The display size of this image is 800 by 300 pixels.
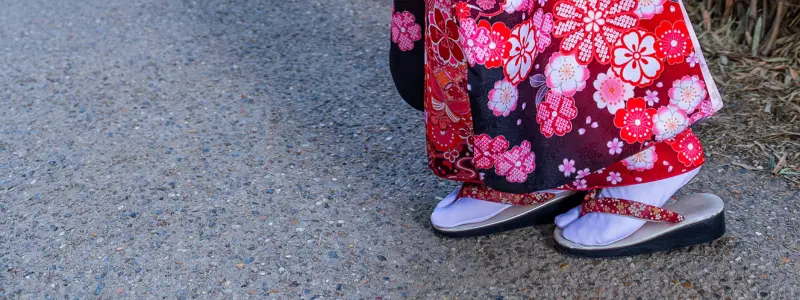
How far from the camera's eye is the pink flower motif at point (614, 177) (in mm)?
1390

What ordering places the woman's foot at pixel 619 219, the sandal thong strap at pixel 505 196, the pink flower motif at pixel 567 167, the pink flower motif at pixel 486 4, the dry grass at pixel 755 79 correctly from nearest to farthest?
the pink flower motif at pixel 486 4, the pink flower motif at pixel 567 167, the woman's foot at pixel 619 219, the sandal thong strap at pixel 505 196, the dry grass at pixel 755 79

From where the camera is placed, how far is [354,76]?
2.35 m

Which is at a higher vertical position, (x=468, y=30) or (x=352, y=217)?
(x=468, y=30)

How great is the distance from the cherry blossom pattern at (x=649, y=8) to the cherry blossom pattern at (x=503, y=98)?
219 mm

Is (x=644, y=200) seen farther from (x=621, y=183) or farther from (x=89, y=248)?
(x=89, y=248)

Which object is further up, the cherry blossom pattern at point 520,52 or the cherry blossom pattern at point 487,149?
the cherry blossom pattern at point 520,52

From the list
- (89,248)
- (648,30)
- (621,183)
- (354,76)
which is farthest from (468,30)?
(354,76)

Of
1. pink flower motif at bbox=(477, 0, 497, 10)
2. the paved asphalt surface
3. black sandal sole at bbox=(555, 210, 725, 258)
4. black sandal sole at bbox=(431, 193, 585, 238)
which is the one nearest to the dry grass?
the paved asphalt surface

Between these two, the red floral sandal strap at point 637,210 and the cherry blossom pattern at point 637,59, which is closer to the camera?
the cherry blossom pattern at point 637,59

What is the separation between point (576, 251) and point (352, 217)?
46 cm

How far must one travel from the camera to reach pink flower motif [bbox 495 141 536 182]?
132cm

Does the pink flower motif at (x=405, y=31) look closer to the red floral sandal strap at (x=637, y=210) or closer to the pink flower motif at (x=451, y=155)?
the pink flower motif at (x=451, y=155)

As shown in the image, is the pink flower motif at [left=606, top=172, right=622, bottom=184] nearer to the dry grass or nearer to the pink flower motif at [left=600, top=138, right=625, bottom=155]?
the pink flower motif at [left=600, top=138, right=625, bottom=155]

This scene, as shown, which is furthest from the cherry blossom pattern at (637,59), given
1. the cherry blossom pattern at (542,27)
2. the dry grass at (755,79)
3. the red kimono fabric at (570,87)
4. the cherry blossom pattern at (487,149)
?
the dry grass at (755,79)
